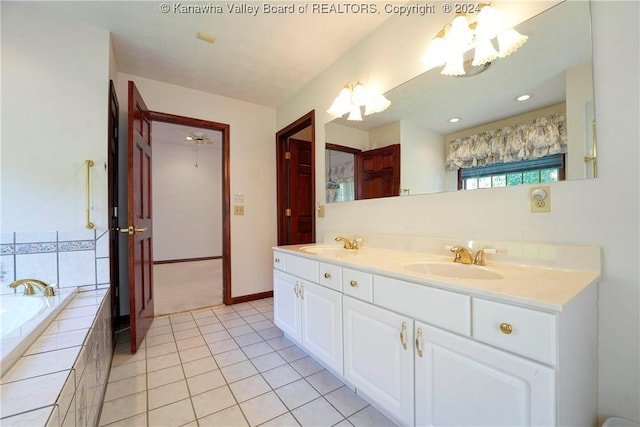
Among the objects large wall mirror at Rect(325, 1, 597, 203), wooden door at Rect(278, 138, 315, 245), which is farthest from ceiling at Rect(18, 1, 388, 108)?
wooden door at Rect(278, 138, 315, 245)

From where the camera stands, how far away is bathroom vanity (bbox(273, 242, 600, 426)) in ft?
2.54

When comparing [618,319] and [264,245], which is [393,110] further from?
[264,245]

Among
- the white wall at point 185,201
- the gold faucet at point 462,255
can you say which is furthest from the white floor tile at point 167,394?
the white wall at point 185,201

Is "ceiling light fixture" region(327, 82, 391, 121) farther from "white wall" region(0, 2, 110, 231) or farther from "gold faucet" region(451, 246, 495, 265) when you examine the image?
"white wall" region(0, 2, 110, 231)

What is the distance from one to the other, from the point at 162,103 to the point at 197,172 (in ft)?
11.0

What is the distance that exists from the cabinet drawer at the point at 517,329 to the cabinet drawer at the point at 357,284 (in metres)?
0.51

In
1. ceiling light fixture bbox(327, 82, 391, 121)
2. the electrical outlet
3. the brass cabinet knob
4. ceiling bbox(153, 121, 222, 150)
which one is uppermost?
ceiling bbox(153, 121, 222, 150)

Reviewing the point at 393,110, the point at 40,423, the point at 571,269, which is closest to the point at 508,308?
the point at 571,269

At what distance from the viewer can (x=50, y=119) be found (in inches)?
74.2

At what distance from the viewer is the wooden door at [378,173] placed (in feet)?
6.15

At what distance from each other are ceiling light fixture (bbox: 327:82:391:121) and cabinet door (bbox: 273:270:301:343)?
1418 mm

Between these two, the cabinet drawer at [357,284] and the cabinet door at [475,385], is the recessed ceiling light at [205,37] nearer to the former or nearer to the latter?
the cabinet drawer at [357,284]

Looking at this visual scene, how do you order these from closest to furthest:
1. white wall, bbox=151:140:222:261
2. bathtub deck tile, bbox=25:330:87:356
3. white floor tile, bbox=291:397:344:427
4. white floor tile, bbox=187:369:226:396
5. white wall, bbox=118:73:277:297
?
bathtub deck tile, bbox=25:330:87:356 → white floor tile, bbox=291:397:344:427 → white floor tile, bbox=187:369:226:396 → white wall, bbox=118:73:277:297 → white wall, bbox=151:140:222:261

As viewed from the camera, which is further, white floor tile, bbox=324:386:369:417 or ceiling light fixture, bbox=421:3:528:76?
white floor tile, bbox=324:386:369:417
